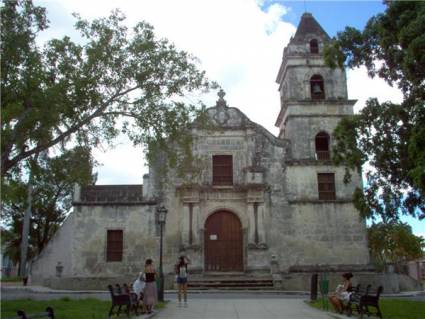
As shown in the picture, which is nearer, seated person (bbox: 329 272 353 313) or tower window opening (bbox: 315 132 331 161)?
seated person (bbox: 329 272 353 313)

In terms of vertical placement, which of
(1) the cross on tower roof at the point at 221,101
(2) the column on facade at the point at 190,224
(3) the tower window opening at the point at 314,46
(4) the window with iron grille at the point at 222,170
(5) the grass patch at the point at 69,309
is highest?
(3) the tower window opening at the point at 314,46

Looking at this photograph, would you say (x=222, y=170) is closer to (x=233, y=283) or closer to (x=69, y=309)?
(x=233, y=283)

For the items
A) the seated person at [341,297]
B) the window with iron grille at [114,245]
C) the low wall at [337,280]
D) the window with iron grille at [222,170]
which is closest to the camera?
the seated person at [341,297]

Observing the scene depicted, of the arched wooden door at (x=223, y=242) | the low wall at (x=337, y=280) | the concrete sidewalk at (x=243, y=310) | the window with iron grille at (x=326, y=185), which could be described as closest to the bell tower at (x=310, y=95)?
the window with iron grille at (x=326, y=185)

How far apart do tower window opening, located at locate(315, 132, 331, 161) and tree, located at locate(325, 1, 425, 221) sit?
8.16m

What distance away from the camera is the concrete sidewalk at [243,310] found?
11289 millimetres

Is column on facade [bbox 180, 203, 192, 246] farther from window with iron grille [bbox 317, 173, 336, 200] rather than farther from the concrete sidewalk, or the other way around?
the concrete sidewalk

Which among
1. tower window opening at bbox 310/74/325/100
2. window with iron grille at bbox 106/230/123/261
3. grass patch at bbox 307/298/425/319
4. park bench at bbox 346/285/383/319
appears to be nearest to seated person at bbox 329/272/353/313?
park bench at bbox 346/285/383/319

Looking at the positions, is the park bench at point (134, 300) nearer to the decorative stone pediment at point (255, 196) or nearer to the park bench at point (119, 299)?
the park bench at point (119, 299)

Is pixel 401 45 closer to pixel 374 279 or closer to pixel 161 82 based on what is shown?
pixel 161 82

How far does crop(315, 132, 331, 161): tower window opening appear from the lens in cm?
2469

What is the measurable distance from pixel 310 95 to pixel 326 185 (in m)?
4.86

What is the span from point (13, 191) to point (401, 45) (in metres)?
10.7

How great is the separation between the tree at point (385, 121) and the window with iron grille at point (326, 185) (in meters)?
7.94
